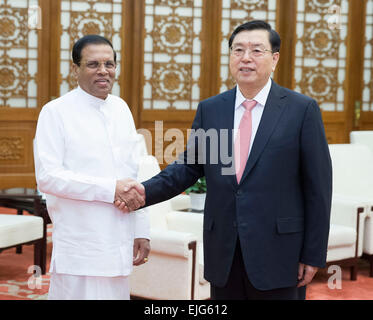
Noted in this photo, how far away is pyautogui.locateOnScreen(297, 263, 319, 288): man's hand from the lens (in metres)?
1.93

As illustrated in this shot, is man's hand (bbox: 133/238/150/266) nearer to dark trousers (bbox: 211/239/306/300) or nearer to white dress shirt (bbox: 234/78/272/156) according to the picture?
dark trousers (bbox: 211/239/306/300)

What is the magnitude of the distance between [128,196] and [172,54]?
17.4ft

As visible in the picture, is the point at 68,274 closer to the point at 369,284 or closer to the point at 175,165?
the point at 175,165

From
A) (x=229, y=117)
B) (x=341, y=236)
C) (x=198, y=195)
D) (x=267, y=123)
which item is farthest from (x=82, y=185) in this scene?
(x=341, y=236)

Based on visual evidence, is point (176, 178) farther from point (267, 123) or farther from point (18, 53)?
point (18, 53)

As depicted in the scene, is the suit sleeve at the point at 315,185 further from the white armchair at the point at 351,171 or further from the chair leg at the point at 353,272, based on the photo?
the white armchair at the point at 351,171

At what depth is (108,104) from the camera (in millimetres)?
2178

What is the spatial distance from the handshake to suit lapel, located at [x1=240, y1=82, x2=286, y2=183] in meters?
0.43

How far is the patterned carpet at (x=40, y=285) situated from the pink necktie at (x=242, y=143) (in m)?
2.02

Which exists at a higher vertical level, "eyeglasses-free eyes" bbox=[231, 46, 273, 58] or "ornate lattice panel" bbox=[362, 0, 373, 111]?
"ornate lattice panel" bbox=[362, 0, 373, 111]

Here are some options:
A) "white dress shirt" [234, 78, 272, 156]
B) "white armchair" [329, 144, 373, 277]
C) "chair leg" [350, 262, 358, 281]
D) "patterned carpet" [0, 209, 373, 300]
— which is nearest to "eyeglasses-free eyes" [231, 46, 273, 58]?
"white dress shirt" [234, 78, 272, 156]

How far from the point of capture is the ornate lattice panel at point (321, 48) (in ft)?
24.3

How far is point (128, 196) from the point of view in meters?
2.06
